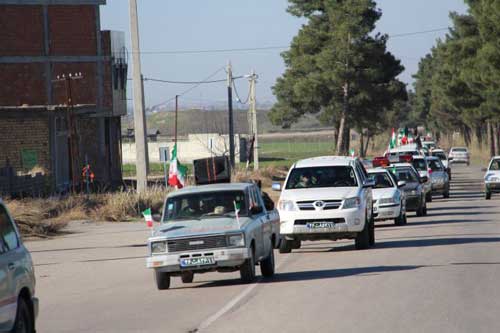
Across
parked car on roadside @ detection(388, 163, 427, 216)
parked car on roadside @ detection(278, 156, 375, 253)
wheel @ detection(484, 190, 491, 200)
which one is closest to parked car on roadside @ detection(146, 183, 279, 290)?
parked car on roadside @ detection(278, 156, 375, 253)

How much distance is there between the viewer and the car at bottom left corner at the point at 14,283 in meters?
10.2

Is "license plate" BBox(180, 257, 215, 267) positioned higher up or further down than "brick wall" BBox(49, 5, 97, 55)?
further down

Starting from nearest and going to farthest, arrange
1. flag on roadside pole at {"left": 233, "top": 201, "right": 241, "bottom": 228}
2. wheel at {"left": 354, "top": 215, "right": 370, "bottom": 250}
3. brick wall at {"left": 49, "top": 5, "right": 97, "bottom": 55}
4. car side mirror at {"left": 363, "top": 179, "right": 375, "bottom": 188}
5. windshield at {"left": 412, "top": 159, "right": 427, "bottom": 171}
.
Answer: flag on roadside pole at {"left": 233, "top": 201, "right": 241, "bottom": 228}
wheel at {"left": 354, "top": 215, "right": 370, "bottom": 250}
car side mirror at {"left": 363, "top": 179, "right": 375, "bottom": 188}
windshield at {"left": 412, "top": 159, "right": 427, "bottom": 171}
brick wall at {"left": 49, "top": 5, "right": 97, "bottom": 55}

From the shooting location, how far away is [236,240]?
16312 mm

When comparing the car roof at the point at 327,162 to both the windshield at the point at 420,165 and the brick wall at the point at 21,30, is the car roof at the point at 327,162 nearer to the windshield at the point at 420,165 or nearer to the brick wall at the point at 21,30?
the windshield at the point at 420,165

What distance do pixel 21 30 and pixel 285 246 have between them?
40.4 meters

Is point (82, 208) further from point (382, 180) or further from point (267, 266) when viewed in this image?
point (267, 266)

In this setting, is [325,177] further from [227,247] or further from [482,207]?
[482,207]

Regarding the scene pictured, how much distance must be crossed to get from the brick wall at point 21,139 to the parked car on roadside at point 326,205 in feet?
102

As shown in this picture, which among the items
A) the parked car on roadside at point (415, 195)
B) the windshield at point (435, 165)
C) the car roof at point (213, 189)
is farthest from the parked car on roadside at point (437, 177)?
the car roof at point (213, 189)

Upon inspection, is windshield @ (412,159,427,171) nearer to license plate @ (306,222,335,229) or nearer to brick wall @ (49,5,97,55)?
brick wall @ (49,5,97,55)

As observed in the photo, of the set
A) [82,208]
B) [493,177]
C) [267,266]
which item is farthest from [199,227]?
[493,177]

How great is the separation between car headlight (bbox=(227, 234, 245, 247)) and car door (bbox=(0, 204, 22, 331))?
534cm

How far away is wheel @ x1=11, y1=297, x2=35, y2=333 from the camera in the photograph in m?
10.7
